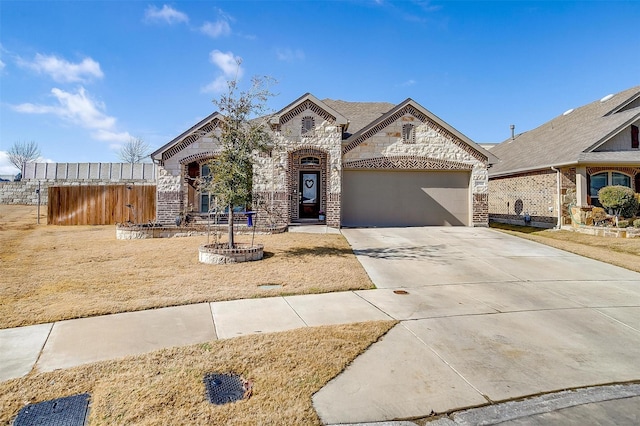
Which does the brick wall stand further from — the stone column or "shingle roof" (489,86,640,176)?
the stone column

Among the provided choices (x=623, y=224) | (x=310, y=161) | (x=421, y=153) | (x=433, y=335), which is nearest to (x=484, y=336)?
(x=433, y=335)

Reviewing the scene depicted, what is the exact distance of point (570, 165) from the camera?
614 inches

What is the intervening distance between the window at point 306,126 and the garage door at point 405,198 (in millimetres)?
2551

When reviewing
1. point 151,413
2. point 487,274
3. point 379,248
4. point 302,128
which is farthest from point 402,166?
point 151,413

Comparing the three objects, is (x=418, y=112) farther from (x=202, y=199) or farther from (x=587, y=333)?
(x=587, y=333)

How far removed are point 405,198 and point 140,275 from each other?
11.9 metres

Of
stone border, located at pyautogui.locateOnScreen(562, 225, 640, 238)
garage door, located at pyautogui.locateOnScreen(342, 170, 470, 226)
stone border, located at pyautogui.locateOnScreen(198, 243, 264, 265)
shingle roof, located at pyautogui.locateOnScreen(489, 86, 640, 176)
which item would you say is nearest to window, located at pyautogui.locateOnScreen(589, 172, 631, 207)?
shingle roof, located at pyautogui.locateOnScreen(489, 86, 640, 176)

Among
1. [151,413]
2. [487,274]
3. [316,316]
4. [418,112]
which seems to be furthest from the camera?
[418,112]

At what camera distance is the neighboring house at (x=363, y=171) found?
49.4 feet

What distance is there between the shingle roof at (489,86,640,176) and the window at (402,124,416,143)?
6.71m

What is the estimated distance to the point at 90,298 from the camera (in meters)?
5.84

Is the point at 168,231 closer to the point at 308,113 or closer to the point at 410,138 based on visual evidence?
the point at 308,113

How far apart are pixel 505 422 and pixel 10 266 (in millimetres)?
10166

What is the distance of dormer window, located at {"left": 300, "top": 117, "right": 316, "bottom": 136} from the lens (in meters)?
15.0
